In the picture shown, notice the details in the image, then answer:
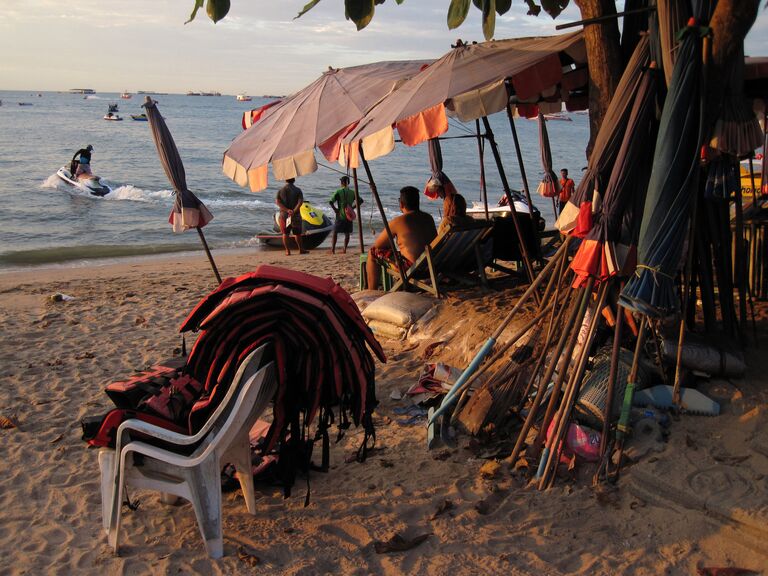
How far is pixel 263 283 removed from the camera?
330 cm

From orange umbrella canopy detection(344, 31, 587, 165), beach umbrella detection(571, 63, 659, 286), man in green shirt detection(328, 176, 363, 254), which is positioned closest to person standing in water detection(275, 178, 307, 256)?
man in green shirt detection(328, 176, 363, 254)

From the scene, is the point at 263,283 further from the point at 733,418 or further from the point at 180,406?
the point at 733,418

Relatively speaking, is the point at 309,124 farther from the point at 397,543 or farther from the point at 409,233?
the point at 397,543

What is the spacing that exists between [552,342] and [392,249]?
9.25ft

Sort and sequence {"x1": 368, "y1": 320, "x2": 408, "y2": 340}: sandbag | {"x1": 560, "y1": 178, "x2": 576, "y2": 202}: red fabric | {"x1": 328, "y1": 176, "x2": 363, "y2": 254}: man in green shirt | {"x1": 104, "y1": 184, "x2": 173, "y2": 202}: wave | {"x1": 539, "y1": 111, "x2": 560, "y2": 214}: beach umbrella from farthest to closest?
{"x1": 104, "y1": 184, "x2": 173, "y2": 202}: wave
{"x1": 328, "y1": 176, "x2": 363, "y2": 254}: man in green shirt
{"x1": 560, "y1": 178, "x2": 576, "y2": 202}: red fabric
{"x1": 539, "y1": 111, "x2": 560, "y2": 214}: beach umbrella
{"x1": 368, "y1": 320, "x2": 408, "y2": 340}: sandbag

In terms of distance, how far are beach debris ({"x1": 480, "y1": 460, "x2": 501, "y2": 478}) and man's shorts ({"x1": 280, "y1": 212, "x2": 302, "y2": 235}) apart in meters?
10.8

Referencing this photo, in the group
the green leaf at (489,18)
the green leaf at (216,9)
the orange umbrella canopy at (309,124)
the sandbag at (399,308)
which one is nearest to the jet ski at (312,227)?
the orange umbrella canopy at (309,124)

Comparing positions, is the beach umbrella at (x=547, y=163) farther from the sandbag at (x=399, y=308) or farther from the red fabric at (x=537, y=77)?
the red fabric at (x=537, y=77)

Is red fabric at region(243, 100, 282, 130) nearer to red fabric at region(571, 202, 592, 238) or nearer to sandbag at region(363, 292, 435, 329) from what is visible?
sandbag at region(363, 292, 435, 329)

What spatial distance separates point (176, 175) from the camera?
6.67m

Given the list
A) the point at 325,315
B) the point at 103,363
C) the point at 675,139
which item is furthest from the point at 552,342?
the point at 103,363

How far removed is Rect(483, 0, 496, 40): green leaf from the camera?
16.1ft

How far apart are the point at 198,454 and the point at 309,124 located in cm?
A: 400

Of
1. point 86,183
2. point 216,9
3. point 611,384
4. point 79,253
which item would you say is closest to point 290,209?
point 79,253
